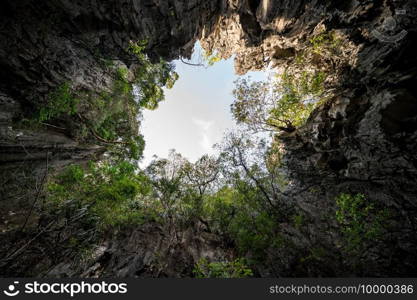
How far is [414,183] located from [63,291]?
11567 mm

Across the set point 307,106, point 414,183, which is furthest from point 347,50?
point 414,183

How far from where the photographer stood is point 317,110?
10195mm

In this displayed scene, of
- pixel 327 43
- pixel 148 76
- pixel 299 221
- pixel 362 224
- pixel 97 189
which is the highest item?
pixel 148 76

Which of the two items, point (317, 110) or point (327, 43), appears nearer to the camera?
point (317, 110)

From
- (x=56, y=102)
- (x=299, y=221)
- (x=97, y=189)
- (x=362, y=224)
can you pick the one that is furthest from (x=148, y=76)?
(x=362, y=224)

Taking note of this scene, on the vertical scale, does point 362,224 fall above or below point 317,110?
below

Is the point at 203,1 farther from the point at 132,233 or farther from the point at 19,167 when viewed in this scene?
the point at 132,233

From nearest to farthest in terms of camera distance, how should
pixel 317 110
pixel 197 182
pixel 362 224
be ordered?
pixel 362 224, pixel 317 110, pixel 197 182

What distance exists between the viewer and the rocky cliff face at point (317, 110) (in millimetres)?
5867

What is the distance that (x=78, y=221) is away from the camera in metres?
6.67

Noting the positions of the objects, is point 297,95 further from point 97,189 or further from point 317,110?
point 97,189

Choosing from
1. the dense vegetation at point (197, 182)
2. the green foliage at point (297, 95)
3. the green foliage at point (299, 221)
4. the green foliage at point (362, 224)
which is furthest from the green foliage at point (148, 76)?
the green foliage at point (362, 224)

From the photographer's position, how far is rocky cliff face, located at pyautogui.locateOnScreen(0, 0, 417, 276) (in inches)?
231

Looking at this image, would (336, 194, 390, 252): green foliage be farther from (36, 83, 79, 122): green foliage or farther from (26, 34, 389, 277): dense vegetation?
(36, 83, 79, 122): green foliage
